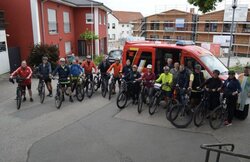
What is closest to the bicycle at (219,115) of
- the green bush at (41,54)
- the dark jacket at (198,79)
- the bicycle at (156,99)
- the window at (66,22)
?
the dark jacket at (198,79)

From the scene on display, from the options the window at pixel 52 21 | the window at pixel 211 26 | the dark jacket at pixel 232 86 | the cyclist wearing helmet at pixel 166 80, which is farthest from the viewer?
the window at pixel 211 26

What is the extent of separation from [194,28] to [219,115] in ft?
135

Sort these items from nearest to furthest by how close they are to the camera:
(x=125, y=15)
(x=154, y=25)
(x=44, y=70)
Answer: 1. (x=44, y=70)
2. (x=154, y=25)
3. (x=125, y=15)

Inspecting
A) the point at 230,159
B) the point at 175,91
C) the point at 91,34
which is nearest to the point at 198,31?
the point at 91,34

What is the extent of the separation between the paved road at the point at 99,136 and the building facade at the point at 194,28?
36725 mm

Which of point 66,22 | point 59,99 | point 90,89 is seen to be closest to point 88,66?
point 90,89

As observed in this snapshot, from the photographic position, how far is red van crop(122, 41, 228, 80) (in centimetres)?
848

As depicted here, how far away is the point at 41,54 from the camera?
50.8 ft

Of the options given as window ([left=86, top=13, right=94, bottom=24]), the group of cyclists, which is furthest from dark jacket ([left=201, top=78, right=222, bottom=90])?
window ([left=86, top=13, right=94, bottom=24])

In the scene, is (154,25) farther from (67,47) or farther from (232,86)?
(232,86)

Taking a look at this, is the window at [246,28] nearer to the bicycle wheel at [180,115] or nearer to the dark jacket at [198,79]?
the dark jacket at [198,79]

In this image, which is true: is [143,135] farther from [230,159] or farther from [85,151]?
[230,159]

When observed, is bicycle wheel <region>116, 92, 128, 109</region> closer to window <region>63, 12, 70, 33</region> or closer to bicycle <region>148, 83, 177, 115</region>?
bicycle <region>148, 83, 177, 115</region>

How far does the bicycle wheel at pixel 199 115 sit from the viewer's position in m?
7.05
